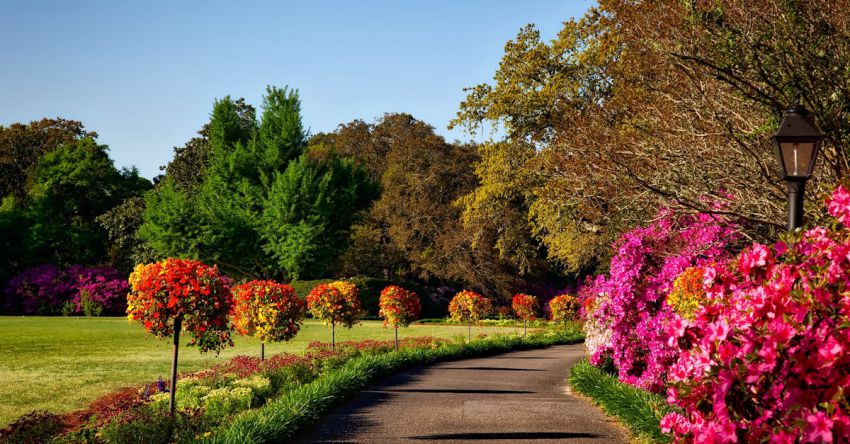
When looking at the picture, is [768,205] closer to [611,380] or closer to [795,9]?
[795,9]

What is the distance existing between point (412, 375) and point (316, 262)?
90.0 ft

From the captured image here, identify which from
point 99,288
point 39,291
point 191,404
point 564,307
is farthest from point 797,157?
point 39,291

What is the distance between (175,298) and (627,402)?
651cm

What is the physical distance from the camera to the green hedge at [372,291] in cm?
4125

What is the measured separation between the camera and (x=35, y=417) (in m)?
8.78

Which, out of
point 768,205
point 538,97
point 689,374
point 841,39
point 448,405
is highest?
point 538,97

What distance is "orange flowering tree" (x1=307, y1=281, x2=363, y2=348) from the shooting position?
2048 centimetres

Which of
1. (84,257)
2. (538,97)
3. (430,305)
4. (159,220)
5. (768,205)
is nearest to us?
(768,205)

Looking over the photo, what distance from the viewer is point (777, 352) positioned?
3189 mm

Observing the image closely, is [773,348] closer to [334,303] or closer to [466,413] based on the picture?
[466,413]

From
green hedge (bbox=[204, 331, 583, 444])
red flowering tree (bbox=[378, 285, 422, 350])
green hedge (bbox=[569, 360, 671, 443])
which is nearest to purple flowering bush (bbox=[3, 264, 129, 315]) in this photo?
red flowering tree (bbox=[378, 285, 422, 350])

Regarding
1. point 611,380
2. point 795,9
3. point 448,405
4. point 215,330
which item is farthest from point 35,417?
point 795,9

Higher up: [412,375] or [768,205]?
[768,205]

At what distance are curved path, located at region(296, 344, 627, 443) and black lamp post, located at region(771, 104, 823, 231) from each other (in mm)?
3807
